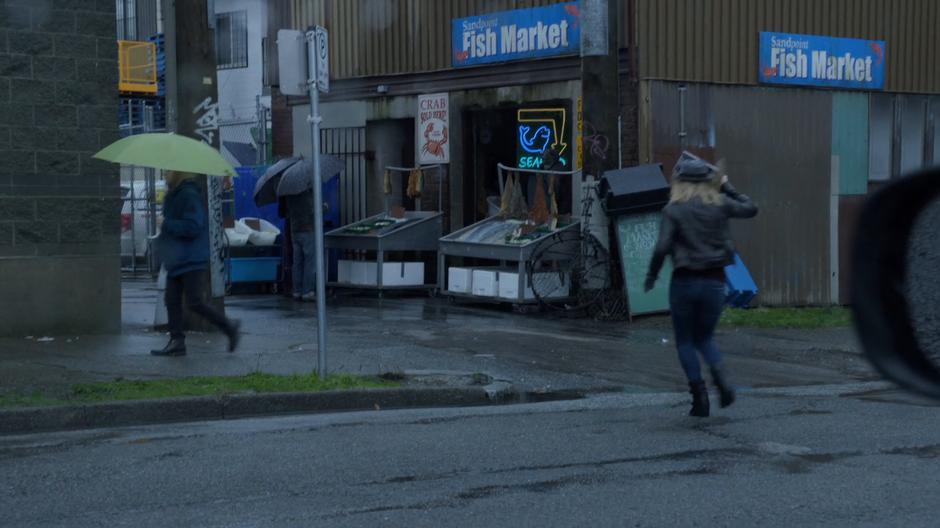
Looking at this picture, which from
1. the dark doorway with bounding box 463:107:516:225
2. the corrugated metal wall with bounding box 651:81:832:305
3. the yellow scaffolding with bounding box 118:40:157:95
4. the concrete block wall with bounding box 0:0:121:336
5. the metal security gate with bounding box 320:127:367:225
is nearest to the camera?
the concrete block wall with bounding box 0:0:121:336

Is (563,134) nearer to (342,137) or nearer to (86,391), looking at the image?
(342,137)

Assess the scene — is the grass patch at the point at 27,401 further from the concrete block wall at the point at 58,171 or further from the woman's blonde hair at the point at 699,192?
the woman's blonde hair at the point at 699,192

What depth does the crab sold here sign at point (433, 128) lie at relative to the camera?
1848cm

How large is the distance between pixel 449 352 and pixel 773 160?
21.6ft

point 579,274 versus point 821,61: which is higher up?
point 821,61

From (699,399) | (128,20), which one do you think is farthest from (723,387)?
(128,20)

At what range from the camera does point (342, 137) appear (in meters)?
20.4

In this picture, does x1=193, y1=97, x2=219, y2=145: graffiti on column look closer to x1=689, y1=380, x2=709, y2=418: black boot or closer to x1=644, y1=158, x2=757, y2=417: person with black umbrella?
x1=644, y1=158, x2=757, y2=417: person with black umbrella

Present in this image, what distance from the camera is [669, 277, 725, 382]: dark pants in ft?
28.0

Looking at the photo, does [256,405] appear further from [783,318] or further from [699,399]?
[783,318]

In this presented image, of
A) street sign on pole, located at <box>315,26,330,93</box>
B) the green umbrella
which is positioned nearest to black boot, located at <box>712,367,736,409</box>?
street sign on pole, located at <box>315,26,330,93</box>

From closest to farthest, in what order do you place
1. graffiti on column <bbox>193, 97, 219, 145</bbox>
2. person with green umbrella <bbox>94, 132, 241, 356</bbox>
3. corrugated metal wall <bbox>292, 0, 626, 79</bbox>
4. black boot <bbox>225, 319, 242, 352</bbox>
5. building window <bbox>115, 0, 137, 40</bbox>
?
1. person with green umbrella <bbox>94, 132, 241, 356</bbox>
2. black boot <bbox>225, 319, 242, 352</bbox>
3. graffiti on column <bbox>193, 97, 219, 145</bbox>
4. corrugated metal wall <bbox>292, 0, 626, 79</bbox>
5. building window <bbox>115, 0, 137, 40</bbox>

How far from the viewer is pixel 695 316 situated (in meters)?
8.61

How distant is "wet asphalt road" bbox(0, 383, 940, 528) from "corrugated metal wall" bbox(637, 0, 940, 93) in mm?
7553
